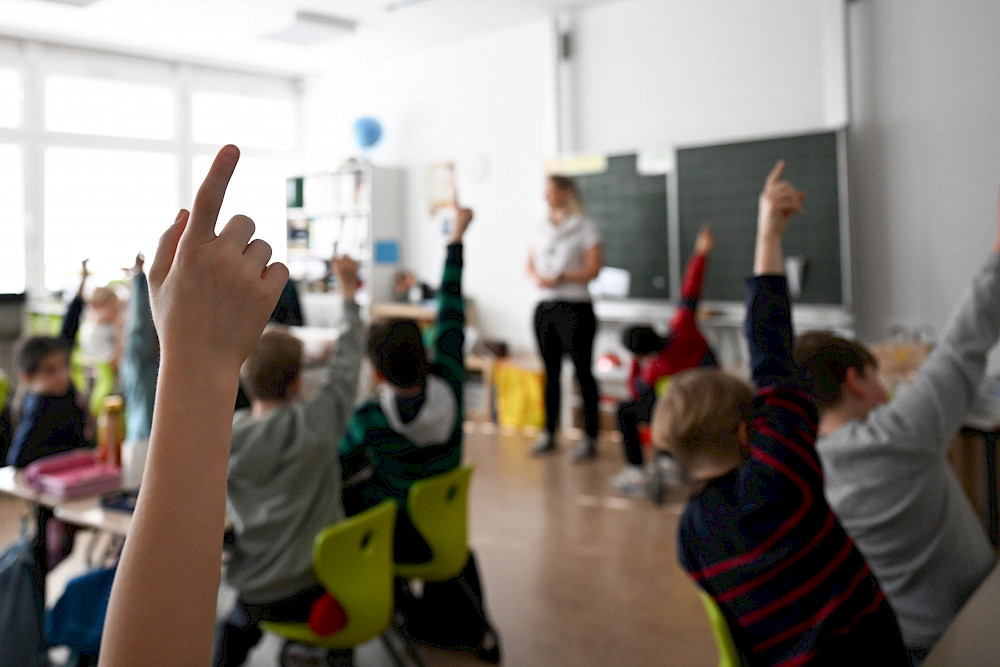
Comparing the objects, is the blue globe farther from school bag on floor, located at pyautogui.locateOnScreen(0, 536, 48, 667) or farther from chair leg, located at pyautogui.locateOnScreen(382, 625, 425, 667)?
school bag on floor, located at pyautogui.locateOnScreen(0, 536, 48, 667)

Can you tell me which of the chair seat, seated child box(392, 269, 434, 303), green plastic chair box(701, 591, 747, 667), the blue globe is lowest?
the chair seat

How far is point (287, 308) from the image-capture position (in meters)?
4.45

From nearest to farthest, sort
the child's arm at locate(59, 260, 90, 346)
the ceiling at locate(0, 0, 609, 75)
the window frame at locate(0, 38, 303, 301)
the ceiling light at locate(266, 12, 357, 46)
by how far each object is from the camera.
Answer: the child's arm at locate(59, 260, 90, 346), the ceiling at locate(0, 0, 609, 75), the ceiling light at locate(266, 12, 357, 46), the window frame at locate(0, 38, 303, 301)

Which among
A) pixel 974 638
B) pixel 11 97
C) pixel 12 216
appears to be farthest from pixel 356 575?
pixel 12 216

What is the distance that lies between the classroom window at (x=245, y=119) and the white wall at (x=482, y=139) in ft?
2.60

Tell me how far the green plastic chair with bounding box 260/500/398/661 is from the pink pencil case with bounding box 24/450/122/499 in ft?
1.87

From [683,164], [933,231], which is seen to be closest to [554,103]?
[683,164]

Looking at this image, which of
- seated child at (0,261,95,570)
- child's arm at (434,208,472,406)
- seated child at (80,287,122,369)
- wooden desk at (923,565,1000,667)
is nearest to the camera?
wooden desk at (923,565,1000,667)

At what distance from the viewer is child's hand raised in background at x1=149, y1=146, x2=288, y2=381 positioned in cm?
49

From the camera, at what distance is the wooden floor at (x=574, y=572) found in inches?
92.6

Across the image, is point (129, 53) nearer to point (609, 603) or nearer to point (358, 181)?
point (358, 181)

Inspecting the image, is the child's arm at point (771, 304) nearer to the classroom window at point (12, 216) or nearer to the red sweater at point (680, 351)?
the red sweater at point (680, 351)

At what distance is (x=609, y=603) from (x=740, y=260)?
2.38m

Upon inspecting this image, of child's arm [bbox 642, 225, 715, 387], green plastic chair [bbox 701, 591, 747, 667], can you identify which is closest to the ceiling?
child's arm [bbox 642, 225, 715, 387]
